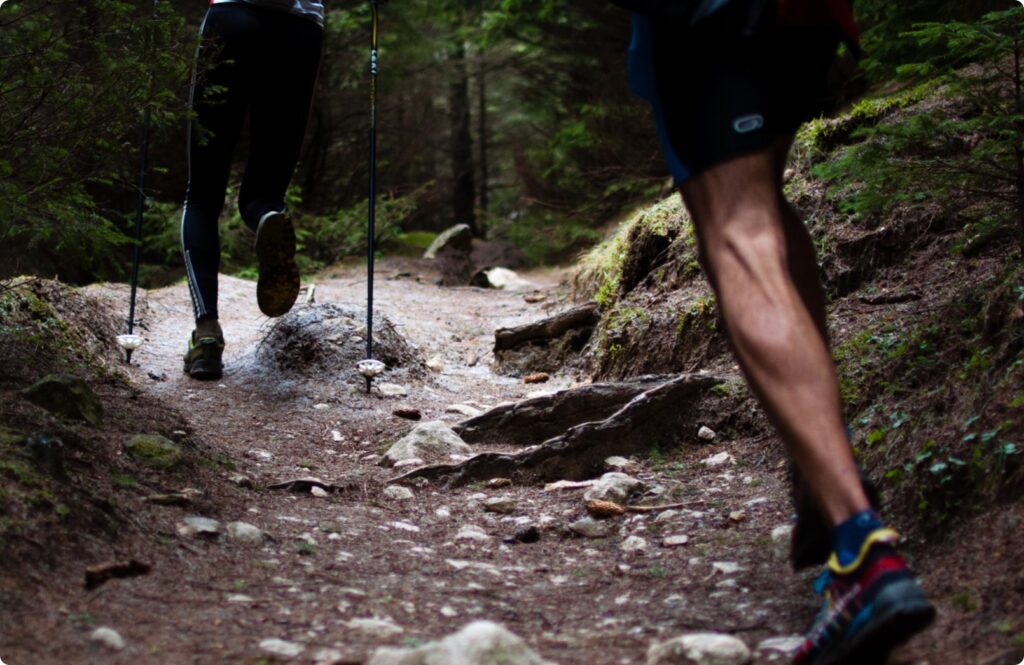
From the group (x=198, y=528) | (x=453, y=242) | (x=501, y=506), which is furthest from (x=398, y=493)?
(x=453, y=242)

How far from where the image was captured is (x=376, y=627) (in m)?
1.93

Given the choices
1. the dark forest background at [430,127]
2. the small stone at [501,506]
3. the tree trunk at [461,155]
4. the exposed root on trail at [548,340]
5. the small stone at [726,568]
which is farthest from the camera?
the tree trunk at [461,155]

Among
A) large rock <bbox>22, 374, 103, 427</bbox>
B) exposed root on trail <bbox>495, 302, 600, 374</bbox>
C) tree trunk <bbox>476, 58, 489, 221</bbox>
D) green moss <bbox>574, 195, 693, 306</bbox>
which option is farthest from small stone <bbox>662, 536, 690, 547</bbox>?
tree trunk <bbox>476, 58, 489, 221</bbox>

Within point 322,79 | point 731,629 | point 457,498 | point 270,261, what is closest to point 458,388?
point 270,261

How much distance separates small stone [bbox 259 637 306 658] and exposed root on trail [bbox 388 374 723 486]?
1.84 m

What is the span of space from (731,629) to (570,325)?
458cm

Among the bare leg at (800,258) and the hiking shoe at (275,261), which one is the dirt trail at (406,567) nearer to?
the hiking shoe at (275,261)

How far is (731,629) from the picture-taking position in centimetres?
194

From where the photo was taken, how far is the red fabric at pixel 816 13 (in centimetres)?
180

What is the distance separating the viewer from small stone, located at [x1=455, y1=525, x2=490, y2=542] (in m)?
2.90

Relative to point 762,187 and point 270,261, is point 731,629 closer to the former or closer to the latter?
point 762,187

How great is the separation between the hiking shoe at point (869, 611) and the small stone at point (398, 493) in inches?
80.0

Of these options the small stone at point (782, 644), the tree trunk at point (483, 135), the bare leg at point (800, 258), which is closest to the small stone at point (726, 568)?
the small stone at point (782, 644)

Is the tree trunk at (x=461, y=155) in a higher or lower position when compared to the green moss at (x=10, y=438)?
higher
